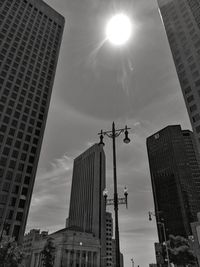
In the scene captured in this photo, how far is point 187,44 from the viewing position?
61812 mm

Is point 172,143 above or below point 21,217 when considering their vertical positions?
above

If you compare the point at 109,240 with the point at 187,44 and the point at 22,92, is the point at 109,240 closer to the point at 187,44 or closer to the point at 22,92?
the point at 22,92

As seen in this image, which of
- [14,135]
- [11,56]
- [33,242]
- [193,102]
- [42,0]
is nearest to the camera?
[193,102]

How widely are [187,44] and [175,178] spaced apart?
115701mm

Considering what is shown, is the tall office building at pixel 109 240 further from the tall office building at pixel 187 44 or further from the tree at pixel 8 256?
the tall office building at pixel 187 44

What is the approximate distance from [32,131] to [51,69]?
105 feet

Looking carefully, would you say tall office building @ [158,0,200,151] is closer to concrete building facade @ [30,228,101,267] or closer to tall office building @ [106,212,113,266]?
concrete building facade @ [30,228,101,267]

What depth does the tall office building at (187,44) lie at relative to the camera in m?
53.3

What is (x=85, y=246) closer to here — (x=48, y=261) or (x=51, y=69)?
(x=48, y=261)

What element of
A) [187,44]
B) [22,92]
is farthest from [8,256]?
[187,44]

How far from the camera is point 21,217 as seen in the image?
6197 cm

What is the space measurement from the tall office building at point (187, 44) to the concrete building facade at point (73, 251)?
87.9 meters

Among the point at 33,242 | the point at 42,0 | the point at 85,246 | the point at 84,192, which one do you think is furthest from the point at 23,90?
the point at 84,192

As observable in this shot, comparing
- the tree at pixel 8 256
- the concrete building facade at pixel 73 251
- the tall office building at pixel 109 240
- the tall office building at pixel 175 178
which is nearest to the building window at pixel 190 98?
the tree at pixel 8 256
